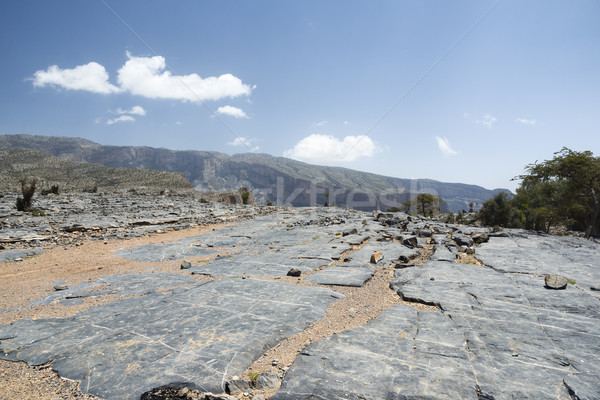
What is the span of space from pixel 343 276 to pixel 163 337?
503 centimetres

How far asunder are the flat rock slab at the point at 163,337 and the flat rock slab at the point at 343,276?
1.13 metres

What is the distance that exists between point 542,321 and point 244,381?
5.16 meters

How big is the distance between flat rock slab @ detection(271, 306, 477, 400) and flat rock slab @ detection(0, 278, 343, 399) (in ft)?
2.82

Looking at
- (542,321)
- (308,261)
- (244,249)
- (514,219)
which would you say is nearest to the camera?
(542,321)

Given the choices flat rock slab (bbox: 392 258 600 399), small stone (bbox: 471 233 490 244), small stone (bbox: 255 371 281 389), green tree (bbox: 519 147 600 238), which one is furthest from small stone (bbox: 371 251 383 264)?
green tree (bbox: 519 147 600 238)

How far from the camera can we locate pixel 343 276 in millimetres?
8242

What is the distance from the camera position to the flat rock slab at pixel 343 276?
773cm

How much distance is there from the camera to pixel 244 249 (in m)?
12.8

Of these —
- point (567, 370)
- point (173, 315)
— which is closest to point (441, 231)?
point (567, 370)

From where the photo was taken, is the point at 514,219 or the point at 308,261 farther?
the point at 514,219

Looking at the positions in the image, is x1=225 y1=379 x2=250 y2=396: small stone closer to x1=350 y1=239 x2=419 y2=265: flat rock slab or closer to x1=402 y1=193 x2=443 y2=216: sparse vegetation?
x1=350 y1=239 x2=419 y2=265: flat rock slab

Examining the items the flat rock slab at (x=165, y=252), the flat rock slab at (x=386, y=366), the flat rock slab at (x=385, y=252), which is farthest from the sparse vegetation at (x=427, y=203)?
the flat rock slab at (x=386, y=366)

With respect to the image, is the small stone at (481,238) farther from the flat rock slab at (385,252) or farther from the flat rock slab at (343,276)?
the flat rock slab at (343,276)

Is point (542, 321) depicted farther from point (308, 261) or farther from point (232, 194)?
point (232, 194)
